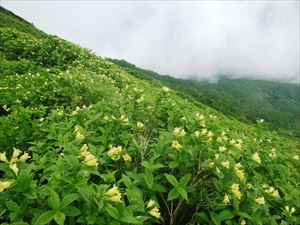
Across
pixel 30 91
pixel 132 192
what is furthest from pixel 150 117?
pixel 30 91

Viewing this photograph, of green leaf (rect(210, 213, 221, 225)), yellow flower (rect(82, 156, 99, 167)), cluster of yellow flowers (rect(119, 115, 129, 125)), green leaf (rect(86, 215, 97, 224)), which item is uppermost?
cluster of yellow flowers (rect(119, 115, 129, 125))

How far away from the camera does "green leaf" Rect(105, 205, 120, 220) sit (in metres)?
2.71

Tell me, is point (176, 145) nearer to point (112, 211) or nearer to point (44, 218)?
point (112, 211)

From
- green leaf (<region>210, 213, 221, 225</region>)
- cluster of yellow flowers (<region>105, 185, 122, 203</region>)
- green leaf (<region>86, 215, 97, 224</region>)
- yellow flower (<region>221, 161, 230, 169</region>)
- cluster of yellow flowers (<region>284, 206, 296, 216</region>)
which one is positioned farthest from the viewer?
cluster of yellow flowers (<region>284, 206, 296, 216</region>)

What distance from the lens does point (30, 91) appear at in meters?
8.30

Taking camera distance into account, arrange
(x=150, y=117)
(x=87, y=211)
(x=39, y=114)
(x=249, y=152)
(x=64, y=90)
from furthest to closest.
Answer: (x=64, y=90)
(x=39, y=114)
(x=150, y=117)
(x=249, y=152)
(x=87, y=211)

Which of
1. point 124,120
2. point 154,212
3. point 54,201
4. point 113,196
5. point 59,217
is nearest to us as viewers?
point 59,217

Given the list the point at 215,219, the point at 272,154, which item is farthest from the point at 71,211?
the point at 272,154

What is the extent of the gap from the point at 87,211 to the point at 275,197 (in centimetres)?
248

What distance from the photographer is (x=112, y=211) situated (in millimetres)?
2730

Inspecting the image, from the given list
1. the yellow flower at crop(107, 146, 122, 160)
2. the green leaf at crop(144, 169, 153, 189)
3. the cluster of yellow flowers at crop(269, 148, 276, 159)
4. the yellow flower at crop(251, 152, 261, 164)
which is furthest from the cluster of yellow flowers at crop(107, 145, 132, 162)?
the cluster of yellow flowers at crop(269, 148, 276, 159)

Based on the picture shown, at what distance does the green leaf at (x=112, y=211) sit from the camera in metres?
2.71

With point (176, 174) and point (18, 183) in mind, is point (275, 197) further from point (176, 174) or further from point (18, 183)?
point (18, 183)

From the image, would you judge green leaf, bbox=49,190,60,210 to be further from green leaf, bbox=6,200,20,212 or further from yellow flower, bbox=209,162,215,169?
yellow flower, bbox=209,162,215,169
